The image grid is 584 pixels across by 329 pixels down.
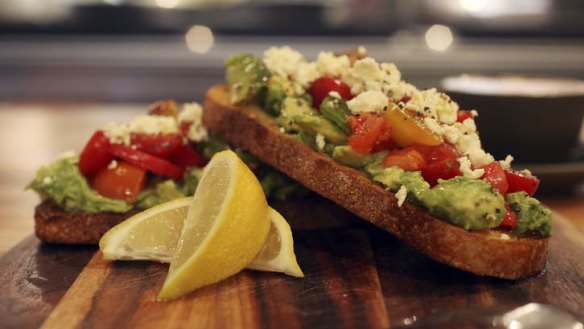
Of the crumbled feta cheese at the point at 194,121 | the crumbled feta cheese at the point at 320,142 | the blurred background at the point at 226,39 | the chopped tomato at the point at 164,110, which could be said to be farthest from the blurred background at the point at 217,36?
the crumbled feta cheese at the point at 320,142

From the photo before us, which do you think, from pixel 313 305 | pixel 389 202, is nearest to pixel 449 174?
pixel 389 202

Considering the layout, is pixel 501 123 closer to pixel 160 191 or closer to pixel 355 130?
pixel 355 130

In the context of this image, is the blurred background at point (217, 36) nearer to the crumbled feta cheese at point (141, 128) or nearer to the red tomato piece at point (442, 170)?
the crumbled feta cheese at point (141, 128)

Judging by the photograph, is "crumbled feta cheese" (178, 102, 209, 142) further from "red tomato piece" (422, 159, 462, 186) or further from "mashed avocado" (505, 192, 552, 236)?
"mashed avocado" (505, 192, 552, 236)

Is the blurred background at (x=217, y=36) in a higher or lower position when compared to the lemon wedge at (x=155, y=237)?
higher

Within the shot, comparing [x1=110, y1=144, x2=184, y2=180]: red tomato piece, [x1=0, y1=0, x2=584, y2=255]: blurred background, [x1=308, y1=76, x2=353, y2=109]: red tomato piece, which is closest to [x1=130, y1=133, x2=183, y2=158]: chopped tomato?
[x1=110, y1=144, x2=184, y2=180]: red tomato piece

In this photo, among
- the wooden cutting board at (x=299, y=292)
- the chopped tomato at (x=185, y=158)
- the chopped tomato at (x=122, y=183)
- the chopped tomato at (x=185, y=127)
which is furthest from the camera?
the chopped tomato at (x=185, y=127)

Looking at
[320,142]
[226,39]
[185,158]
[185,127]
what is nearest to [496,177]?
[320,142]
